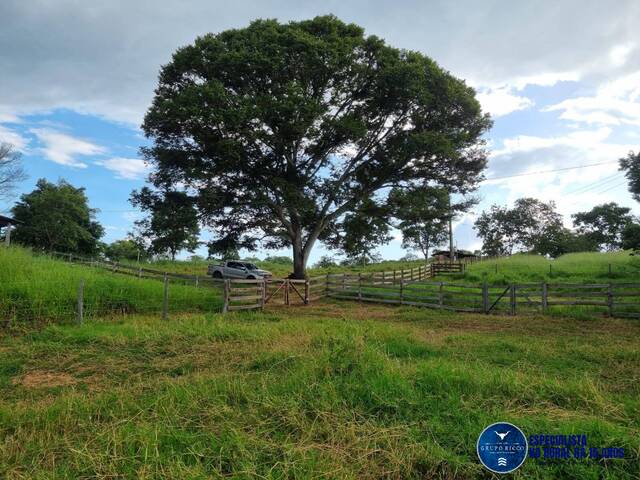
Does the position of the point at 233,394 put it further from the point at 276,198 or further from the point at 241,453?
the point at 276,198

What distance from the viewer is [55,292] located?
10.1 meters

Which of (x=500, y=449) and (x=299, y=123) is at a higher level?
(x=299, y=123)

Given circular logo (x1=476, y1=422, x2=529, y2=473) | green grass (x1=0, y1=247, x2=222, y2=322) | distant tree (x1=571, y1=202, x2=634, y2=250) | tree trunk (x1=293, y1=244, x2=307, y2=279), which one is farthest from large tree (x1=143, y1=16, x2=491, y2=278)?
distant tree (x1=571, y1=202, x2=634, y2=250)

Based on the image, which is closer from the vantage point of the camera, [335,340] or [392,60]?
[335,340]

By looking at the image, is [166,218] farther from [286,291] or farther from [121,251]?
[121,251]

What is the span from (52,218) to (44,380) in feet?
127

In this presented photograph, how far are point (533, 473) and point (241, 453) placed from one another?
88.5 inches

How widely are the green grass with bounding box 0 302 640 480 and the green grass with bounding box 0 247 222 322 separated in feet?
7.50

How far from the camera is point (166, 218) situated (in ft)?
65.5

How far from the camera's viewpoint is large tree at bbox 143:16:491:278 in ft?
61.7

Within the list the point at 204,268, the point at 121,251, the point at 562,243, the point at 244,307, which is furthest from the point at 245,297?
the point at 562,243

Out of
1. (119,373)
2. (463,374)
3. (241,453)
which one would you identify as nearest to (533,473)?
(463,374)

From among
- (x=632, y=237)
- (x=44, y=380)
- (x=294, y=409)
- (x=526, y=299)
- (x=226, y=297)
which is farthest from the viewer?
(x=632, y=237)

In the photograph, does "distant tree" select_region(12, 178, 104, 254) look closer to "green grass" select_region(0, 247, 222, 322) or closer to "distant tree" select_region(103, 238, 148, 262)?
"distant tree" select_region(103, 238, 148, 262)
